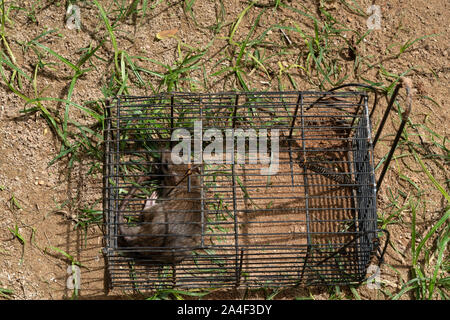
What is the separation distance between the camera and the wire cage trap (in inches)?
159

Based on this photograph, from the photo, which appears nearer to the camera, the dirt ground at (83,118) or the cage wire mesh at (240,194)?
the cage wire mesh at (240,194)

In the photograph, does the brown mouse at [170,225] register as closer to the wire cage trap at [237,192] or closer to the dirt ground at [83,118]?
the wire cage trap at [237,192]

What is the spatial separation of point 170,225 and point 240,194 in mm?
802

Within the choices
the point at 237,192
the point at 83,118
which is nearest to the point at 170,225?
the point at 237,192

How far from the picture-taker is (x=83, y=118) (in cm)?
466

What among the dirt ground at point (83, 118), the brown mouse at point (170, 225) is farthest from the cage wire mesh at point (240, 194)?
the dirt ground at point (83, 118)

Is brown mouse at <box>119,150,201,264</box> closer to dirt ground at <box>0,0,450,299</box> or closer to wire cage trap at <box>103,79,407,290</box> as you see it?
wire cage trap at <box>103,79,407,290</box>

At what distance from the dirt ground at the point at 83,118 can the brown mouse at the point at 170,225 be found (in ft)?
1.55

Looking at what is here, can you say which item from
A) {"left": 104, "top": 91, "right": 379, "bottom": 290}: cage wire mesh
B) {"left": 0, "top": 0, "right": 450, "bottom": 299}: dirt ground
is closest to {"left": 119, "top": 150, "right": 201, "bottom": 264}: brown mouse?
{"left": 104, "top": 91, "right": 379, "bottom": 290}: cage wire mesh

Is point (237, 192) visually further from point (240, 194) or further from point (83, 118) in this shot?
point (83, 118)

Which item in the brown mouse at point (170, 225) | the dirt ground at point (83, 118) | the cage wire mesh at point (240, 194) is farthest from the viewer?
the dirt ground at point (83, 118)

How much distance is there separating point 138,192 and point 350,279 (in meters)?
1.94

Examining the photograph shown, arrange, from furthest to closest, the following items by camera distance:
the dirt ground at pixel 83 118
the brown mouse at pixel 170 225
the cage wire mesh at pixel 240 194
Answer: the dirt ground at pixel 83 118 < the cage wire mesh at pixel 240 194 < the brown mouse at pixel 170 225

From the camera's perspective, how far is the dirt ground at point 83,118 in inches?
167
